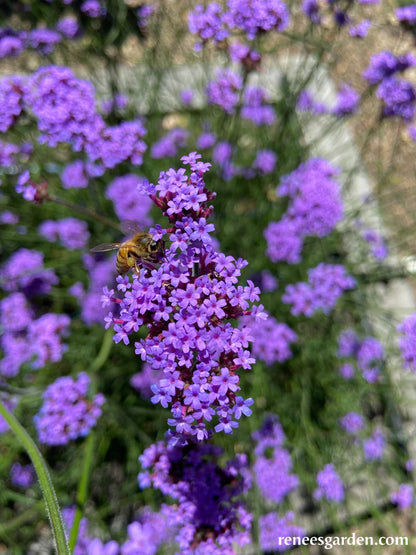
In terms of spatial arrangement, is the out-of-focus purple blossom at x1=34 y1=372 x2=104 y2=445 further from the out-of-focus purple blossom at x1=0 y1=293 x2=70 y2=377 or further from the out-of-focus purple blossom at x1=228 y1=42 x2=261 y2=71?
the out-of-focus purple blossom at x1=228 y1=42 x2=261 y2=71

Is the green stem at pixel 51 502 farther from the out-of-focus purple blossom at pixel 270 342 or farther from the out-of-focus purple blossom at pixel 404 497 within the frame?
the out-of-focus purple blossom at pixel 404 497

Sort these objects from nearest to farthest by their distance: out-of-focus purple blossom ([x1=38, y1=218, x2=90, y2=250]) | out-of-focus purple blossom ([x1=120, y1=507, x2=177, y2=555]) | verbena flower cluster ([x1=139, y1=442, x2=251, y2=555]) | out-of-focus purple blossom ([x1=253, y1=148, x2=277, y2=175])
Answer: verbena flower cluster ([x1=139, y1=442, x2=251, y2=555]) < out-of-focus purple blossom ([x1=120, y1=507, x2=177, y2=555]) < out-of-focus purple blossom ([x1=38, y1=218, x2=90, y2=250]) < out-of-focus purple blossom ([x1=253, y1=148, x2=277, y2=175])

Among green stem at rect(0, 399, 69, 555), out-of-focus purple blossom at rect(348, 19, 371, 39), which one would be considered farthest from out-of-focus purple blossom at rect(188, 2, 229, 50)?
green stem at rect(0, 399, 69, 555)

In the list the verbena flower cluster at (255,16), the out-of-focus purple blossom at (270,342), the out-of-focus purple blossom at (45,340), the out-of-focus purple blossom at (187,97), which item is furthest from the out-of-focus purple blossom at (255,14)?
the out-of-focus purple blossom at (45,340)

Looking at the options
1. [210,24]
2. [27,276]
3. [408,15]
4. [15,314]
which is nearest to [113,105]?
[210,24]

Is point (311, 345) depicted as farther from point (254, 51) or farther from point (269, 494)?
point (254, 51)

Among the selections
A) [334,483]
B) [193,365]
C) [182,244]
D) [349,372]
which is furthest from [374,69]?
[334,483]
